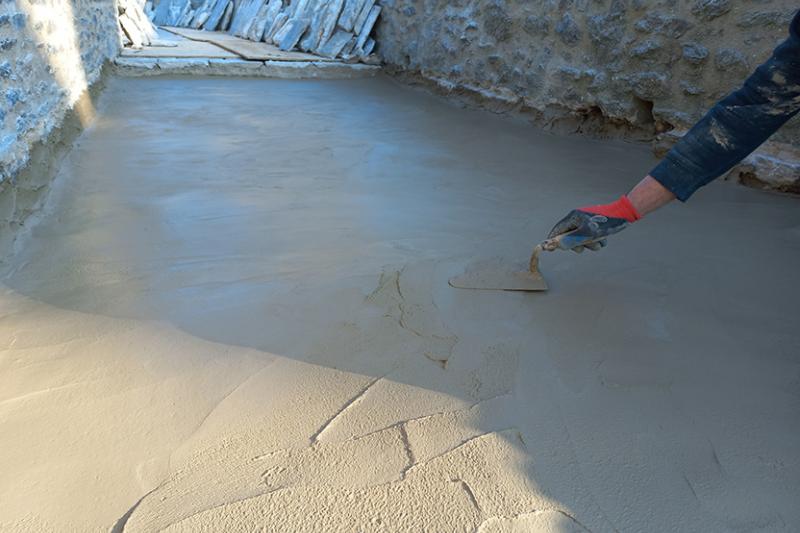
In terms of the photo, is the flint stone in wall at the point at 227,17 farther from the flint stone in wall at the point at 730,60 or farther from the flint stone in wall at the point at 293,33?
the flint stone in wall at the point at 730,60

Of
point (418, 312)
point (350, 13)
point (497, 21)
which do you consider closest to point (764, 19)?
point (497, 21)

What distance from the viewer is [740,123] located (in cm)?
133

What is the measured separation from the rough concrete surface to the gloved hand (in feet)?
0.68

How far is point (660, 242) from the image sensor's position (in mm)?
2061

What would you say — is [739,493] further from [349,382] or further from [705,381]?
[349,382]

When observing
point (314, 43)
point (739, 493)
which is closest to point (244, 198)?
point (739, 493)

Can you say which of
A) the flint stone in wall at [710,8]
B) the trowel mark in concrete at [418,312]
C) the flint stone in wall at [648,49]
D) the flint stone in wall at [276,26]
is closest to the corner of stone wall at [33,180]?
the trowel mark in concrete at [418,312]

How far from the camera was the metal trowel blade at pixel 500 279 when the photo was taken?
5.65 feet

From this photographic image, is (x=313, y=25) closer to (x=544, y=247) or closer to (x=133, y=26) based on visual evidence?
(x=133, y=26)

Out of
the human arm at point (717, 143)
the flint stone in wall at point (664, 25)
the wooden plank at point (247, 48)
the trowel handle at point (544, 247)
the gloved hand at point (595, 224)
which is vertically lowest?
the wooden plank at point (247, 48)

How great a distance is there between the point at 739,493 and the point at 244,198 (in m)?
2.17

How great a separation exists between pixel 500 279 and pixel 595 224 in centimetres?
37

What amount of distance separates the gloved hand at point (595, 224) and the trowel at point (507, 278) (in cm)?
8

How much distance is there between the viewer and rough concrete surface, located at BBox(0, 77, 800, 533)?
102cm
